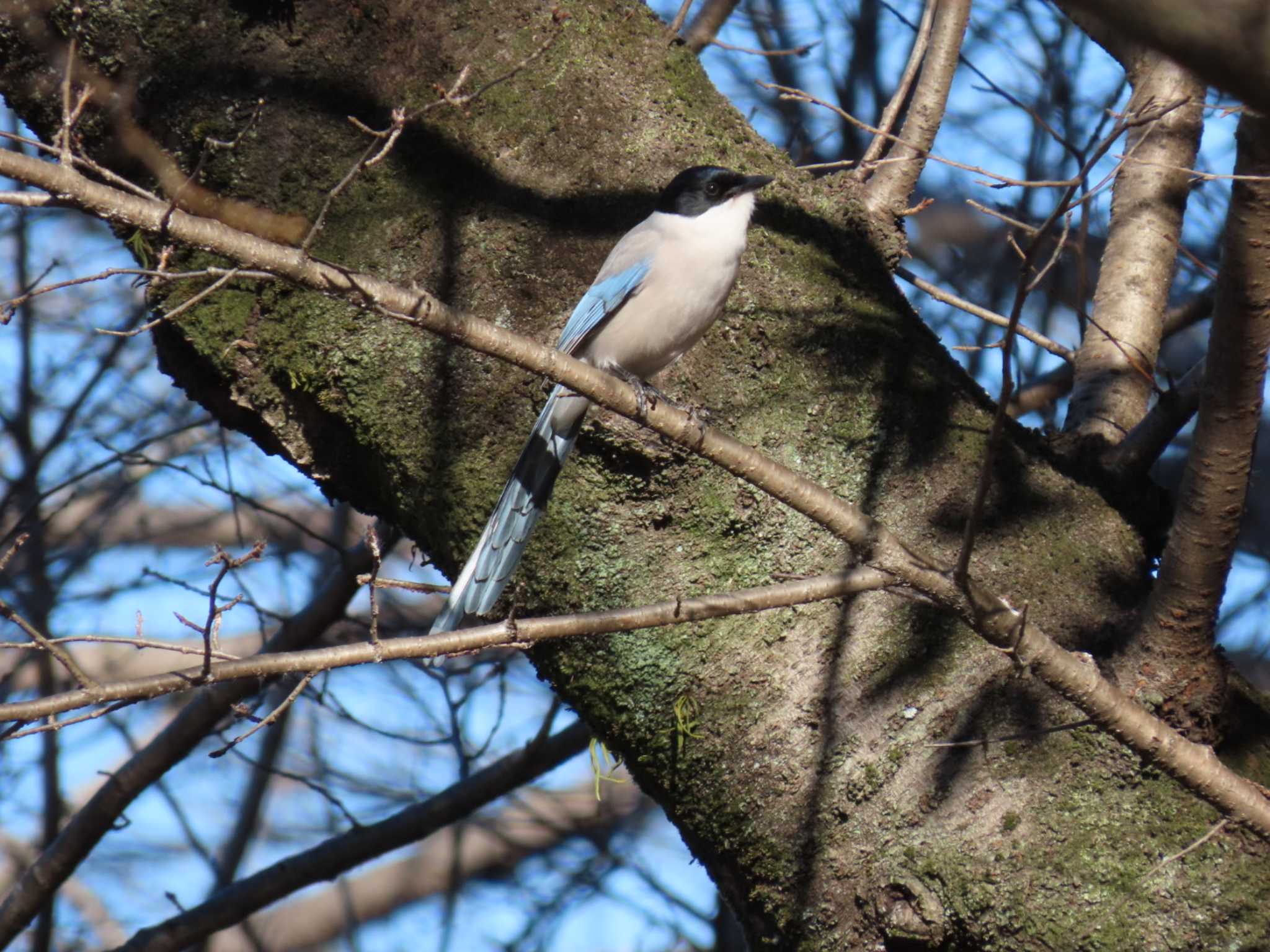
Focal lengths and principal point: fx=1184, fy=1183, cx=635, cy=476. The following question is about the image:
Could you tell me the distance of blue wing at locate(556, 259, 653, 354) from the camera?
9.28ft

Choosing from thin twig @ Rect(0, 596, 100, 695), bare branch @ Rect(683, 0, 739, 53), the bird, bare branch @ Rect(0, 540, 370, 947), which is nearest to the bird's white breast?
the bird

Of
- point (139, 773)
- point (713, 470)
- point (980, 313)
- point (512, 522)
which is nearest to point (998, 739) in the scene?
point (713, 470)

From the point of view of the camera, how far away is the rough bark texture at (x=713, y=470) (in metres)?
2.04

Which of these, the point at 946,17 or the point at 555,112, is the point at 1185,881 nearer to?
the point at 555,112

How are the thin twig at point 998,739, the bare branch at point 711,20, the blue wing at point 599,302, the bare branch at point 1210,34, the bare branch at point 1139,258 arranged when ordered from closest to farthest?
the bare branch at point 1210,34 → the thin twig at point 998,739 → the blue wing at point 599,302 → the bare branch at point 1139,258 → the bare branch at point 711,20

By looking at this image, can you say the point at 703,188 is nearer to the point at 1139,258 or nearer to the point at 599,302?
the point at 599,302

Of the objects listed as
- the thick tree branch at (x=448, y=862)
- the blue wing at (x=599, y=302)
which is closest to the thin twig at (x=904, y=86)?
the blue wing at (x=599, y=302)

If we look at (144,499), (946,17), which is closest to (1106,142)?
(946,17)

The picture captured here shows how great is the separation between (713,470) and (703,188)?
857 millimetres

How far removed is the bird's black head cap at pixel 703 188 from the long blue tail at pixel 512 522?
65 cm

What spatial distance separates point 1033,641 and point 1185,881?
1.69ft

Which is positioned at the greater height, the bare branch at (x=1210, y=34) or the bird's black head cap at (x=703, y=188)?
the bird's black head cap at (x=703, y=188)

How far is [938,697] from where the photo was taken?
2172mm

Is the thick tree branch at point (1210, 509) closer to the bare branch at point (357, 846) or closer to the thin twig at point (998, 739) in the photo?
the thin twig at point (998, 739)
